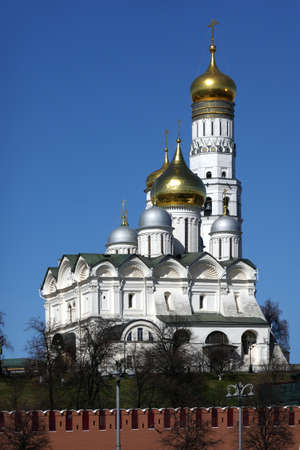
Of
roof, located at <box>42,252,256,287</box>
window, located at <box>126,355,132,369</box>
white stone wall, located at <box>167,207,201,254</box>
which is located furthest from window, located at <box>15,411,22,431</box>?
white stone wall, located at <box>167,207,201,254</box>

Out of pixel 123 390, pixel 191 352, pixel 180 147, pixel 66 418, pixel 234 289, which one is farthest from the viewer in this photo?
pixel 180 147

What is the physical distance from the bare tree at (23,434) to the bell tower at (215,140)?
124 ft

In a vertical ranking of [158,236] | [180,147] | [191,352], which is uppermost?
[180,147]

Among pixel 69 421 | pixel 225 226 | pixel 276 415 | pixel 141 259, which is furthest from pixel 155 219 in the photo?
pixel 69 421

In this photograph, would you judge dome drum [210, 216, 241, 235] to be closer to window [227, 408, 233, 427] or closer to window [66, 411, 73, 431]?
window [227, 408, 233, 427]

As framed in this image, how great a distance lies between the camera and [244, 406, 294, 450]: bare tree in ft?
153

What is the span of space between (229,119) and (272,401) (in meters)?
34.7

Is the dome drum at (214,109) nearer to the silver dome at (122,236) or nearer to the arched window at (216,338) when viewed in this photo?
the silver dome at (122,236)

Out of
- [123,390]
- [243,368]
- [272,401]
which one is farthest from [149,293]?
[272,401]

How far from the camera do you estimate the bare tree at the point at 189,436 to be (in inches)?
1793

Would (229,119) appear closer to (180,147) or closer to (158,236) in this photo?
(180,147)

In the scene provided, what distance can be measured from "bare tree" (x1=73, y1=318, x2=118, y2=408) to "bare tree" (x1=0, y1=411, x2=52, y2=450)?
347 inches

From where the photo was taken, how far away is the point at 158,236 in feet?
238

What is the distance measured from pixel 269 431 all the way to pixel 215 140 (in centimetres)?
3668
